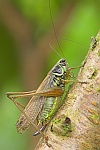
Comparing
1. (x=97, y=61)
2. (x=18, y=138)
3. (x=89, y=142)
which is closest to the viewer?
(x=89, y=142)

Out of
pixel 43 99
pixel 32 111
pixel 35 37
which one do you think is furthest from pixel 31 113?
pixel 35 37

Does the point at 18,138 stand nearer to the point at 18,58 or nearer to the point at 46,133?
the point at 18,58

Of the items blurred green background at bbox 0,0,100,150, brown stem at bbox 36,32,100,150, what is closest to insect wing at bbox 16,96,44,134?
brown stem at bbox 36,32,100,150

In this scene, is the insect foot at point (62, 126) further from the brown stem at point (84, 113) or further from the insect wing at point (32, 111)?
the insect wing at point (32, 111)

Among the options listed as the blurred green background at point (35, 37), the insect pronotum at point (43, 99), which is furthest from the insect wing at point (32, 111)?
the blurred green background at point (35, 37)

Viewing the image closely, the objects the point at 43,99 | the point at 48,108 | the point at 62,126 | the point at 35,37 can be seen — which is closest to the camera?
the point at 62,126

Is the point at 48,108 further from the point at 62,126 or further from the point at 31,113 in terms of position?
the point at 62,126

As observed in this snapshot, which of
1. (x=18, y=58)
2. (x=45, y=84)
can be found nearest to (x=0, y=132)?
(x=18, y=58)

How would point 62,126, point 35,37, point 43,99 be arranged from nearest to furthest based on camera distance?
point 62,126
point 43,99
point 35,37

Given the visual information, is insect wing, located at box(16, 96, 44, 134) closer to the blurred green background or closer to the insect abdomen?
the insect abdomen
